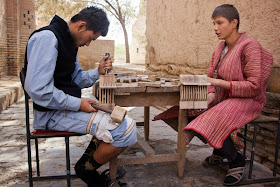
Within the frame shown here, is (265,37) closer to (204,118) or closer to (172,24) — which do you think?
(204,118)

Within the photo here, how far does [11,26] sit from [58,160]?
8.71m

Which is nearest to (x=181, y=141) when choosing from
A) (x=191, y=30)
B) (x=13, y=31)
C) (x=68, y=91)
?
(x=68, y=91)

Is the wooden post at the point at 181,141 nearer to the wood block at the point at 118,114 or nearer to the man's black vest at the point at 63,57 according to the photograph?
the wood block at the point at 118,114

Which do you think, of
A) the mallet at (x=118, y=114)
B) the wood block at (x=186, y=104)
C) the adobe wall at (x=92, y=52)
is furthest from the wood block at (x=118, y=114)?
the adobe wall at (x=92, y=52)

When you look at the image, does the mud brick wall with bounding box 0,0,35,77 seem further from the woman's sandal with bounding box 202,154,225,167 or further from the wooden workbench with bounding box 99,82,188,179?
the woman's sandal with bounding box 202,154,225,167

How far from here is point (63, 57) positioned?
197 centimetres

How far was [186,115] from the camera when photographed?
8.16 feet

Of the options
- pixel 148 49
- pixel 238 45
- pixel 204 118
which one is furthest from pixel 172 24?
pixel 204 118

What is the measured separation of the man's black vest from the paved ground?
92cm

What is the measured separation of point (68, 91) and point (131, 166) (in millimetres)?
1220

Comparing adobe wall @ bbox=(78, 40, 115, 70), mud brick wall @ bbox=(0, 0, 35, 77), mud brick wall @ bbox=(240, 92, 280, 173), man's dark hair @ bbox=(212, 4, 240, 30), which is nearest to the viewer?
man's dark hair @ bbox=(212, 4, 240, 30)

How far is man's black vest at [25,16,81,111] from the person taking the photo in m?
1.93

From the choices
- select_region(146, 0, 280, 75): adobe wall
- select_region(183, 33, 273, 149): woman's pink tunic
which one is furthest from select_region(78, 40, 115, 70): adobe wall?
select_region(183, 33, 273, 149): woman's pink tunic

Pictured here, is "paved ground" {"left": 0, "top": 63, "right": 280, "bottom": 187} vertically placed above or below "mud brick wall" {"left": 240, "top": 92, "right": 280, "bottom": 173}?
below
